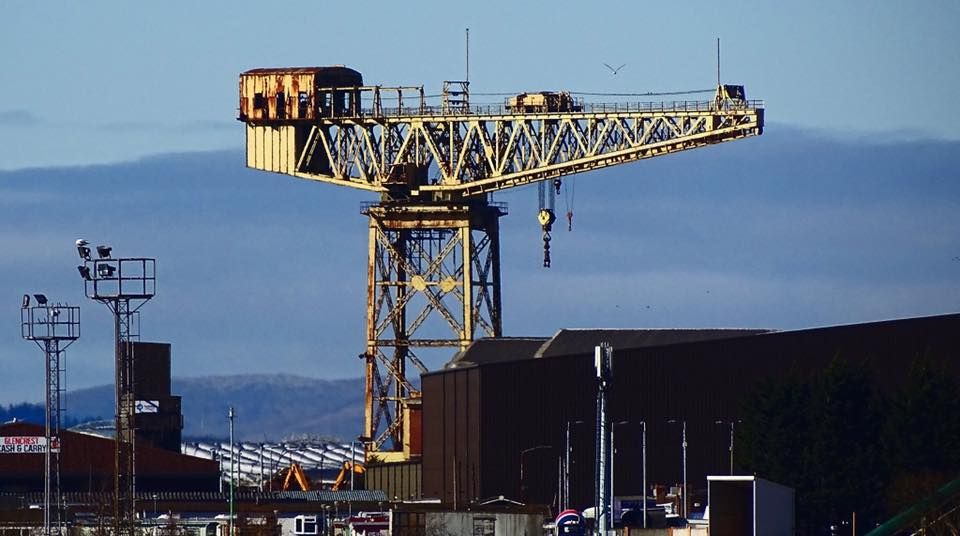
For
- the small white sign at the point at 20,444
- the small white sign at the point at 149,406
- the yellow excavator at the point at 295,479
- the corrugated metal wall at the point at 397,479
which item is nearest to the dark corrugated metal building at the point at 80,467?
the small white sign at the point at 20,444

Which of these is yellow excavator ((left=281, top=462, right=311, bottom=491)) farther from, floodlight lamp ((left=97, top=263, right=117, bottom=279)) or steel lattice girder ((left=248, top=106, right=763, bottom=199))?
floodlight lamp ((left=97, top=263, right=117, bottom=279))

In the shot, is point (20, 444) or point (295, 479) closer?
point (20, 444)

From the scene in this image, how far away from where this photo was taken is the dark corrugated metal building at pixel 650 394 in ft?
477

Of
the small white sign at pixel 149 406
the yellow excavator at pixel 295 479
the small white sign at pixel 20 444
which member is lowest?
the yellow excavator at pixel 295 479

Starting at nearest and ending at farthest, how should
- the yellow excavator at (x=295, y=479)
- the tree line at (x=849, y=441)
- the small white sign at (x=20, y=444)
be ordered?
1. the tree line at (x=849, y=441)
2. the small white sign at (x=20, y=444)
3. the yellow excavator at (x=295, y=479)

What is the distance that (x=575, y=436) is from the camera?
146 m

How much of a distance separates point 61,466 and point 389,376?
113 ft

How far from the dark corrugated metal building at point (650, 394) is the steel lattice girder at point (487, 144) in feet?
40.3

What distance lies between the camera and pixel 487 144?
153875mm

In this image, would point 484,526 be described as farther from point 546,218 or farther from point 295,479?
point 295,479

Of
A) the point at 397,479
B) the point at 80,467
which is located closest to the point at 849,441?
the point at 397,479

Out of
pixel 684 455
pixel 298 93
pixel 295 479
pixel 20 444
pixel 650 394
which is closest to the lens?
pixel 684 455

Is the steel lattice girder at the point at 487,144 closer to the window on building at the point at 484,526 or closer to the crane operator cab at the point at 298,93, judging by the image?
the crane operator cab at the point at 298,93

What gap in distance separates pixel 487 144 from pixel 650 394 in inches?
772
